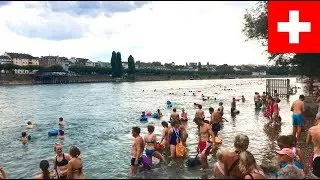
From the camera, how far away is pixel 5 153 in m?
22.1

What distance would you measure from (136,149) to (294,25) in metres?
7.18

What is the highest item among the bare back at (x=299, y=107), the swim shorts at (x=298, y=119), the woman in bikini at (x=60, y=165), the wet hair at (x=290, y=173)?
the bare back at (x=299, y=107)

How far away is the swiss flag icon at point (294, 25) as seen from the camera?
43.5ft

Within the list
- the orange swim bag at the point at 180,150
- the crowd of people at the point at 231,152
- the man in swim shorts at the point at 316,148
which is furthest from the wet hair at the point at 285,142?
the orange swim bag at the point at 180,150

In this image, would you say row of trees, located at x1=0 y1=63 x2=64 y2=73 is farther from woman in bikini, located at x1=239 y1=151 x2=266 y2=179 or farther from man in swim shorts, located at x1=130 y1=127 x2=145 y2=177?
woman in bikini, located at x1=239 y1=151 x2=266 y2=179

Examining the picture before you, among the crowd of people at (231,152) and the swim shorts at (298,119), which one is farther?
the swim shorts at (298,119)

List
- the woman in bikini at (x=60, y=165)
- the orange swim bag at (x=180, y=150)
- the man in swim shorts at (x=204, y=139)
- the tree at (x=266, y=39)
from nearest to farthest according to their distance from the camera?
1. the woman in bikini at (x=60, y=165)
2. the man in swim shorts at (x=204, y=139)
3. the orange swim bag at (x=180, y=150)
4. the tree at (x=266, y=39)

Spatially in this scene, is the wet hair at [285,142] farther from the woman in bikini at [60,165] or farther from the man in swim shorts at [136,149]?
the woman in bikini at [60,165]

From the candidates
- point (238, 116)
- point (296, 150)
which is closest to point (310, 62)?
point (238, 116)

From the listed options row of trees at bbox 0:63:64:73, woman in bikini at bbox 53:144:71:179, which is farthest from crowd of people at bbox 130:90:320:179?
row of trees at bbox 0:63:64:73

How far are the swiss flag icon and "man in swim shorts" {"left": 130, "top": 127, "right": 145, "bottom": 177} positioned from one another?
607cm

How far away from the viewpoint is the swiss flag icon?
1326cm

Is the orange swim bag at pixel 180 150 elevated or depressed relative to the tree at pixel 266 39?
depressed

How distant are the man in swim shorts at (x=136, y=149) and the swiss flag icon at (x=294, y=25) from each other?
6.07 metres
